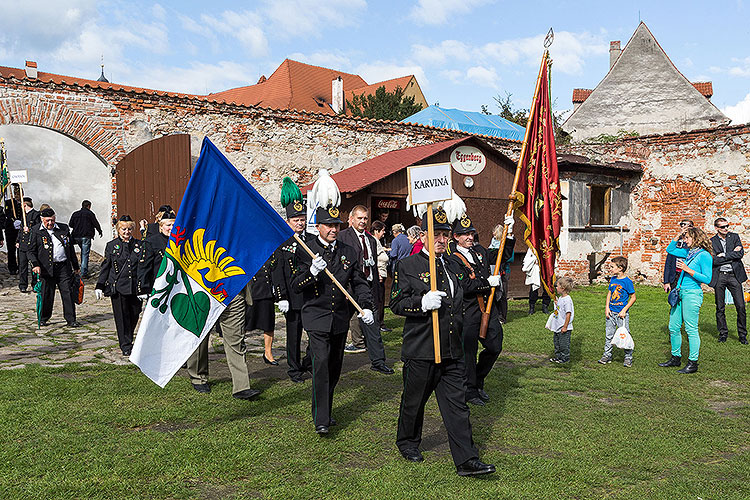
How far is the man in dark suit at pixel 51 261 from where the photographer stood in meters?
9.63

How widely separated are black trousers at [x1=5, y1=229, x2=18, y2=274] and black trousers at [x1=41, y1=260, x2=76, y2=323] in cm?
713

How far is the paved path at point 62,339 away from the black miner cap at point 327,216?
3.08m

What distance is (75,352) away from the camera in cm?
795

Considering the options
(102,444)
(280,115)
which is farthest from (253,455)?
(280,115)

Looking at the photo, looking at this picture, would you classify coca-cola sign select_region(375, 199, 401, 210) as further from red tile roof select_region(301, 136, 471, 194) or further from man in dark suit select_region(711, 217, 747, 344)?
man in dark suit select_region(711, 217, 747, 344)

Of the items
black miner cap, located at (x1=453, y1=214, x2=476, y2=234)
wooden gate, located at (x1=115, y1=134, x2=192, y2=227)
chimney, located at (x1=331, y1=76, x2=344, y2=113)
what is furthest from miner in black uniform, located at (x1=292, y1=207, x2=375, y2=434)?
chimney, located at (x1=331, y1=76, x2=344, y2=113)

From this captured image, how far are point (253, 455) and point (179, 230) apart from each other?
2014 mm

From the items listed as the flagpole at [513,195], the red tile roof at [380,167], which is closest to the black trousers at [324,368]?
the flagpole at [513,195]

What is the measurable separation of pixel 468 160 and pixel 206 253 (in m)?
9.58

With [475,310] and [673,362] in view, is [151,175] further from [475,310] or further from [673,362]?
[673,362]

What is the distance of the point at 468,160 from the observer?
14.0 meters

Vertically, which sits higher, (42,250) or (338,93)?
(338,93)

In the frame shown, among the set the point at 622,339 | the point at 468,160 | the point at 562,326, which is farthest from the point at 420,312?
the point at 468,160

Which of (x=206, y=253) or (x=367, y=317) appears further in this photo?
(x=206, y=253)
